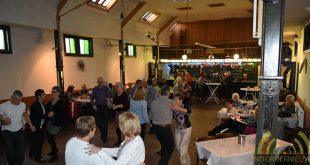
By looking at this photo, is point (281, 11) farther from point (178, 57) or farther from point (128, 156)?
point (178, 57)

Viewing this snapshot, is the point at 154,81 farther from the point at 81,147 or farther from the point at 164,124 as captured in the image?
the point at 81,147

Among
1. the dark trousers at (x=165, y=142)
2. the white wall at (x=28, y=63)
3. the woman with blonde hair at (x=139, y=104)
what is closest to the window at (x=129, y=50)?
the white wall at (x=28, y=63)

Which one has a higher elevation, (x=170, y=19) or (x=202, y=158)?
(x=170, y=19)

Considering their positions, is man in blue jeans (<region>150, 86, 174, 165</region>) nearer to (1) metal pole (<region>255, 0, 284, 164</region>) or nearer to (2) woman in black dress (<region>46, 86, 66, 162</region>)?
(2) woman in black dress (<region>46, 86, 66, 162</region>)

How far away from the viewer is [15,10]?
22.7ft

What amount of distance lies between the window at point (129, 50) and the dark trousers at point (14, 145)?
9233 mm

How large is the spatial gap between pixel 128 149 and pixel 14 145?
2.94 metres

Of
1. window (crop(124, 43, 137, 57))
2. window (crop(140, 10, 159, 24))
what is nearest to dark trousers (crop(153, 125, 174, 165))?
window (crop(124, 43, 137, 57))

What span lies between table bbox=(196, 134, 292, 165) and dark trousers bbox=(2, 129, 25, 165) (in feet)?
9.79

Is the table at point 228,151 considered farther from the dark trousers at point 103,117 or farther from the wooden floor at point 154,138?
the dark trousers at point 103,117

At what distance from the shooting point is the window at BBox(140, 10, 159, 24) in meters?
14.1

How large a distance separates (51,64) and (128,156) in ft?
25.0

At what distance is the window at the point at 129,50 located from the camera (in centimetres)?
1319

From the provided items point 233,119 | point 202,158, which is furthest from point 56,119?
point 233,119
